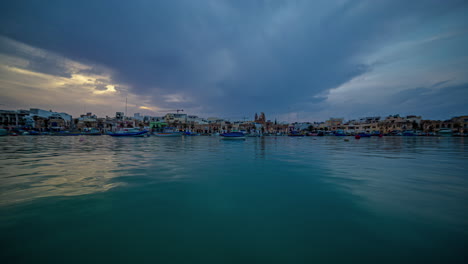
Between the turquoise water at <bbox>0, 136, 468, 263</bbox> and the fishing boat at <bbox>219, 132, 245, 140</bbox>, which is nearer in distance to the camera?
the turquoise water at <bbox>0, 136, 468, 263</bbox>

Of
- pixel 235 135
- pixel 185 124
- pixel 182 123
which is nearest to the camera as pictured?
pixel 235 135

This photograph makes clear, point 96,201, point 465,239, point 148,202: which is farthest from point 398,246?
point 96,201

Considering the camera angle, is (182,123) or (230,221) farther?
(182,123)

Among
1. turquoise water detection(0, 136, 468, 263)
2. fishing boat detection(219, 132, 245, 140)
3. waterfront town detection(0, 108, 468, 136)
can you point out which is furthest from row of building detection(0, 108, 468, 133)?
turquoise water detection(0, 136, 468, 263)

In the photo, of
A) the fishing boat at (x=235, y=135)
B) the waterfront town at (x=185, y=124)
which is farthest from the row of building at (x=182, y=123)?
the fishing boat at (x=235, y=135)

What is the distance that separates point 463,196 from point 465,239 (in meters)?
3.31

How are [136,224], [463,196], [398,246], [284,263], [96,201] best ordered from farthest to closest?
[463,196] → [96,201] → [136,224] → [398,246] → [284,263]

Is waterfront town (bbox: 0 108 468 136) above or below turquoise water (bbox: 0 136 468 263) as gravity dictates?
above

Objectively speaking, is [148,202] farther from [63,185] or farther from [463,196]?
[463,196]

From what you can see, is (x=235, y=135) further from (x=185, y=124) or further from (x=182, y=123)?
(x=182, y=123)

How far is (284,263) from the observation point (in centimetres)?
233

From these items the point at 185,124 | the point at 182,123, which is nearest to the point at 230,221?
the point at 185,124

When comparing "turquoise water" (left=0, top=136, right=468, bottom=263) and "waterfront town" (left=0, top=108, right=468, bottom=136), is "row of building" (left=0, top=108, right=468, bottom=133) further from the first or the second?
"turquoise water" (left=0, top=136, right=468, bottom=263)

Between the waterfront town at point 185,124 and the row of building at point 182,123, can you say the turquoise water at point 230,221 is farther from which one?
the row of building at point 182,123
